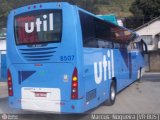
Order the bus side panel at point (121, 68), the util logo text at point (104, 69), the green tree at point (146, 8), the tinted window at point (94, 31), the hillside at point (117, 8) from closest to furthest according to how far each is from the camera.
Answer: the tinted window at point (94, 31), the util logo text at point (104, 69), the bus side panel at point (121, 68), the green tree at point (146, 8), the hillside at point (117, 8)

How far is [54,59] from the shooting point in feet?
31.1

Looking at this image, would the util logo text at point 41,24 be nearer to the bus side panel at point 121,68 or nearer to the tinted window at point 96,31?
the tinted window at point 96,31

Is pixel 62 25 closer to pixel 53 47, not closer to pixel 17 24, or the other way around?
pixel 53 47

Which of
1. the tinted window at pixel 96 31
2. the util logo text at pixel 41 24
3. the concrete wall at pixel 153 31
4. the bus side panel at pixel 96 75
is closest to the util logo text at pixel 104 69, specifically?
the bus side panel at pixel 96 75

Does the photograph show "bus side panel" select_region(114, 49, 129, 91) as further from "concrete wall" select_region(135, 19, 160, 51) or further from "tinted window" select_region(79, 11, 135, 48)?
"concrete wall" select_region(135, 19, 160, 51)

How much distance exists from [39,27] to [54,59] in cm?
106

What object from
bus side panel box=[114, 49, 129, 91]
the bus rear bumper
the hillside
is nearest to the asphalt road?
bus side panel box=[114, 49, 129, 91]

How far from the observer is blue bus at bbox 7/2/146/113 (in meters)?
9.27

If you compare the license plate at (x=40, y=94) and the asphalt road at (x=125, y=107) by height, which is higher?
the license plate at (x=40, y=94)

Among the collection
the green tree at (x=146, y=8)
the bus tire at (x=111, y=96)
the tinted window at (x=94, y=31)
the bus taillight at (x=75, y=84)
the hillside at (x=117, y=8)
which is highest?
the hillside at (x=117, y=8)

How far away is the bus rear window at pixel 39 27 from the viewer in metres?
9.51

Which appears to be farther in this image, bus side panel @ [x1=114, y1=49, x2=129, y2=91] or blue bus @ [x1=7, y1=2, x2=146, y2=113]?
bus side panel @ [x1=114, y1=49, x2=129, y2=91]

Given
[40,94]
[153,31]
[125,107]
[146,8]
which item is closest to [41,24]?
[40,94]

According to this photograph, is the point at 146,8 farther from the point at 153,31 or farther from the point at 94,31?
the point at 94,31
